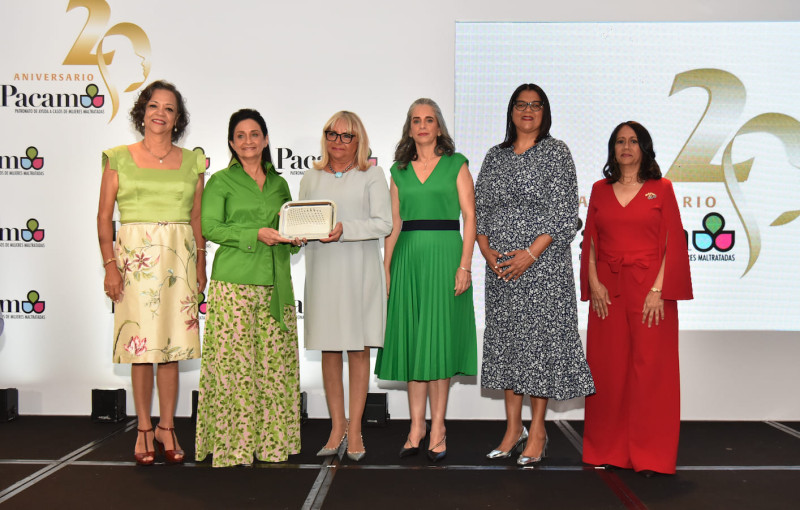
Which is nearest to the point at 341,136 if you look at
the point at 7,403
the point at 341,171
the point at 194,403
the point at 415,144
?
the point at 341,171

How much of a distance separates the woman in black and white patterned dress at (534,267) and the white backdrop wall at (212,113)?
1169 millimetres

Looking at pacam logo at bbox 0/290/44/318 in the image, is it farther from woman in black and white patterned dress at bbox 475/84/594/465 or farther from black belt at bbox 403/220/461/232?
woman in black and white patterned dress at bbox 475/84/594/465

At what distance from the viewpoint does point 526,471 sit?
3324 mm

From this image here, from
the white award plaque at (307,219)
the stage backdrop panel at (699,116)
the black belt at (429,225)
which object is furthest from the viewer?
the stage backdrop panel at (699,116)

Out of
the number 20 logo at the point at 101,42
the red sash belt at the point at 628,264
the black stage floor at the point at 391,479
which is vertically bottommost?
the black stage floor at the point at 391,479

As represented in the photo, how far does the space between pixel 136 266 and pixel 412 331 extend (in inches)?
56.9

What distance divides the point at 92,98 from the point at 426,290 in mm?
2862

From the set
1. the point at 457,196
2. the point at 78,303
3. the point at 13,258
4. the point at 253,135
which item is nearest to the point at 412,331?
the point at 457,196

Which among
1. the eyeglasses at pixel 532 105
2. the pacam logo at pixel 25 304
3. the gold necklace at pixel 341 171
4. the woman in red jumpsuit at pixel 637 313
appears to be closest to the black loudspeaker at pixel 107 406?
the pacam logo at pixel 25 304

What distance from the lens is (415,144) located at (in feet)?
11.5

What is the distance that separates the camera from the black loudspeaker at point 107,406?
4270mm

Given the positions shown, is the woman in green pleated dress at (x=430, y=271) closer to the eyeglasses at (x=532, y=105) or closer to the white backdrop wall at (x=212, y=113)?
the eyeglasses at (x=532, y=105)

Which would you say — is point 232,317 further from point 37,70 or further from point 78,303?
point 37,70

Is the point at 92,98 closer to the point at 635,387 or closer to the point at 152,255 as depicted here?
the point at 152,255
